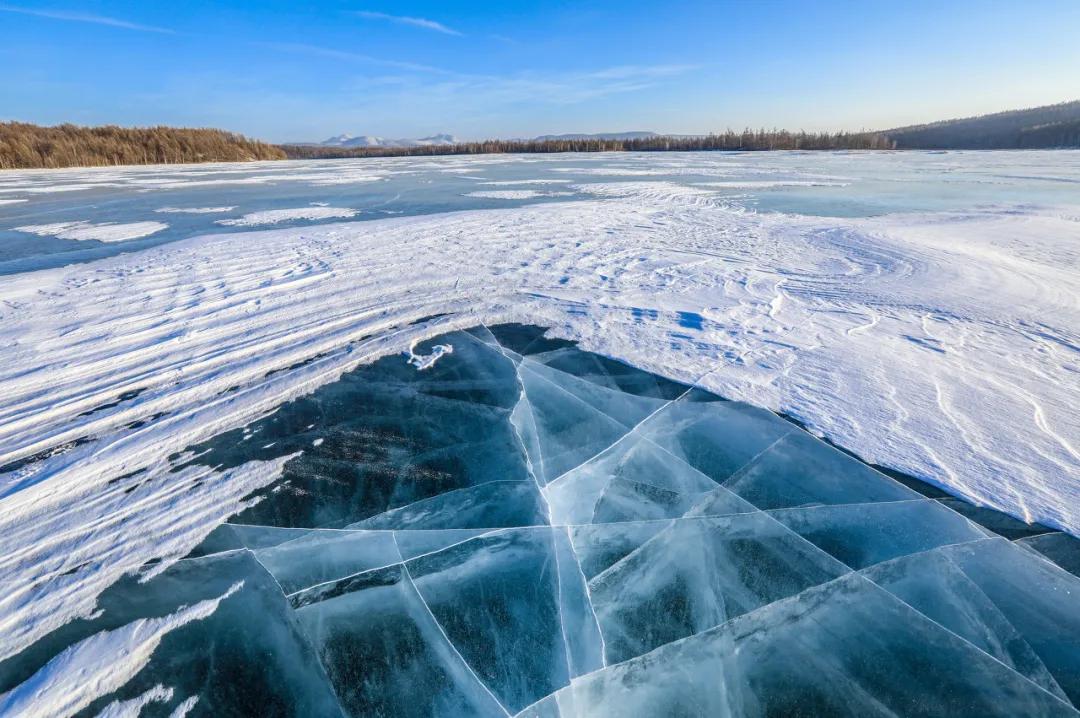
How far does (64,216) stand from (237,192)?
3.47m

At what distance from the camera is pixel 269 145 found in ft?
91.0

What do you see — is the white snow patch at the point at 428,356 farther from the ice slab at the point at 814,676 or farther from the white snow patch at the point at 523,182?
the white snow patch at the point at 523,182

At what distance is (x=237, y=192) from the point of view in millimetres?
10445

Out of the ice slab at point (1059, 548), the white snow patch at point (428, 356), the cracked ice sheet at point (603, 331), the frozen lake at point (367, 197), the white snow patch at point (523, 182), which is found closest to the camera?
the ice slab at point (1059, 548)

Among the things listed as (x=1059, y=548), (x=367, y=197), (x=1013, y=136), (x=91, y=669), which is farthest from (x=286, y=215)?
(x=1013, y=136)

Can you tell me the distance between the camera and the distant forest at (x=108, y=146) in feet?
60.2

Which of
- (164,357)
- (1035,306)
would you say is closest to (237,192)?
(164,357)

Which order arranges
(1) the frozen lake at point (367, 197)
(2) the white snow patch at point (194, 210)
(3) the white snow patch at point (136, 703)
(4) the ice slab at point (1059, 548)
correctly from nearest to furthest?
(3) the white snow patch at point (136, 703), (4) the ice slab at point (1059, 548), (1) the frozen lake at point (367, 197), (2) the white snow patch at point (194, 210)

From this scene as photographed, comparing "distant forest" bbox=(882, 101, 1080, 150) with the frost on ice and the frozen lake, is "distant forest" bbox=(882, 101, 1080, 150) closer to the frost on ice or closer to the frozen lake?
the frozen lake

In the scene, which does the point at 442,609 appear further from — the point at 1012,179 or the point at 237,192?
the point at 1012,179

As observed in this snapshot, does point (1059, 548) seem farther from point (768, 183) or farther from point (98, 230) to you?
point (768, 183)

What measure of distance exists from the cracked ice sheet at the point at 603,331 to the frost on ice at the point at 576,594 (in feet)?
0.71

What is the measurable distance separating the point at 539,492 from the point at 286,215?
6.94m

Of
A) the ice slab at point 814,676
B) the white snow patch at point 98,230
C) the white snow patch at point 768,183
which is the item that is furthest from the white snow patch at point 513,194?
the ice slab at point 814,676
